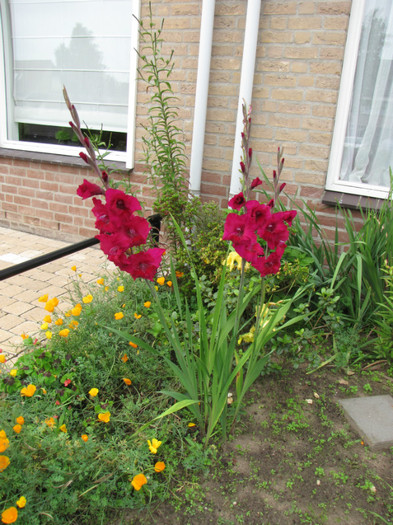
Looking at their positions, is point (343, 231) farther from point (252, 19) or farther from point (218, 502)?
point (218, 502)

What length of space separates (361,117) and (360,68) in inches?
13.3

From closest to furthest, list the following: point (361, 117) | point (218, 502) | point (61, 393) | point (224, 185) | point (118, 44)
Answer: point (218, 502), point (61, 393), point (361, 117), point (224, 185), point (118, 44)

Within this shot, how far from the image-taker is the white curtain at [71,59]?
13.0 feet

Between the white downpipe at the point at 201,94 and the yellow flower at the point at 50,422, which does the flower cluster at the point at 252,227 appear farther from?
the white downpipe at the point at 201,94

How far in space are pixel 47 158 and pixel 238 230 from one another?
11.3ft

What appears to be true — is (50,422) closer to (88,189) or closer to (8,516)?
(8,516)

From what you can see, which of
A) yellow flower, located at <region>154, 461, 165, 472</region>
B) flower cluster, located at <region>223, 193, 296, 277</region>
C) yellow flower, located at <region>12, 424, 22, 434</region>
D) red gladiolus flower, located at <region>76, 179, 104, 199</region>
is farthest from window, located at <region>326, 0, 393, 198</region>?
yellow flower, located at <region>12, 424, 22, 434</region>

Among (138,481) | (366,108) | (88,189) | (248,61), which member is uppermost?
(248,61)

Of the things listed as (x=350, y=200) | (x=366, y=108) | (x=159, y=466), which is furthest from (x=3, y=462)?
(x=366, y=108)

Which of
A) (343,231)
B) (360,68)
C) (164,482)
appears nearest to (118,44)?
(360,68)

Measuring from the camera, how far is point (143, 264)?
1391 mm

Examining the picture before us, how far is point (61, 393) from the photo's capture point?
1855 mm

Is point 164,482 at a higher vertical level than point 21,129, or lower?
lower

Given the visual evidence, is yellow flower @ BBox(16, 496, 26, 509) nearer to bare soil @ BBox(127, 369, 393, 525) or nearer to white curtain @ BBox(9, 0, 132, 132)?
bare soil @ BBox(127, 369, 393, 525)
